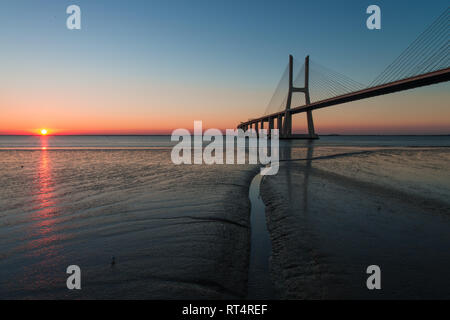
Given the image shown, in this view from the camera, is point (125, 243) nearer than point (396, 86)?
Yes

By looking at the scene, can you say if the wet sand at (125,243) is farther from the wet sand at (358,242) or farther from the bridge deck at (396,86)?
the bridge deck at (396,86)

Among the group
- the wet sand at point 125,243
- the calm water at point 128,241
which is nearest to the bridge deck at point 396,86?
the calm water at point 128,241

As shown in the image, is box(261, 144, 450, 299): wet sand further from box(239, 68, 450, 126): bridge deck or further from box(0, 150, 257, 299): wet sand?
box(239, 68, 450, 126): bridge deck

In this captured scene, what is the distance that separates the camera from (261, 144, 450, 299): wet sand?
104 inches

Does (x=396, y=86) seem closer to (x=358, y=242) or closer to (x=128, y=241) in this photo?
(x=358, y=242)

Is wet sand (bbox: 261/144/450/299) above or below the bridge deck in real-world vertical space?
below

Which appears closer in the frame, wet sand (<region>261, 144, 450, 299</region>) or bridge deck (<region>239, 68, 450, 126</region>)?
wet sand (<region>261, 144, 450, 299</region>)

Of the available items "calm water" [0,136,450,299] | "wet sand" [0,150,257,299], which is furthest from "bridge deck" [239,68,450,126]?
"wet sand" [0,150,257,299]

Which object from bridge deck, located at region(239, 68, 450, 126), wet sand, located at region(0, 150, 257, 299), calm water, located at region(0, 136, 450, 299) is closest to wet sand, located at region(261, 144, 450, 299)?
calm water, located at region(0, 136, 450, 299)

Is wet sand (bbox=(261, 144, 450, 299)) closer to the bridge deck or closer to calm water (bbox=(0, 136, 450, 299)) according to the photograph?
calm water (bbox=(0, 136, 450, 299))

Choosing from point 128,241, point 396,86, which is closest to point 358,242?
point 128,241

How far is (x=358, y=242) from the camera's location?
3773mm

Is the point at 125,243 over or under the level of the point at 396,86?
under
